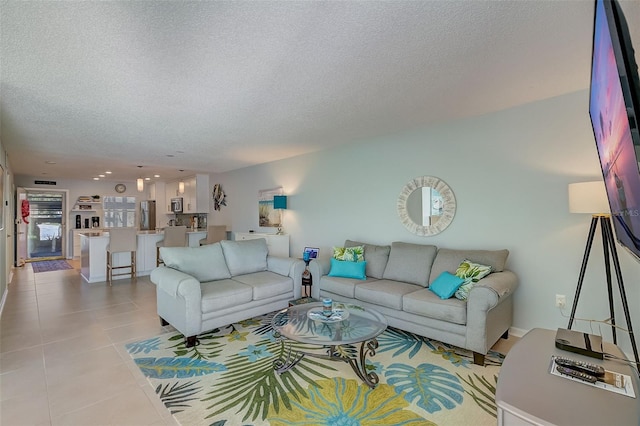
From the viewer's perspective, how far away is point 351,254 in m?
4.03

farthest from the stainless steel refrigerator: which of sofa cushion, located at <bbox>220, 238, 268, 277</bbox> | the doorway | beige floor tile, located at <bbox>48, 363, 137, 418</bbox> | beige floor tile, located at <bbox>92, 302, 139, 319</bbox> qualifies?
beige floor tile, located at <bbox>48, 363, 137, 418</bbox>

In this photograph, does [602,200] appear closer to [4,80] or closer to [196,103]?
[196,103]

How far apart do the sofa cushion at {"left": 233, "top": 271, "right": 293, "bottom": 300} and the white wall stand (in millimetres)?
1448

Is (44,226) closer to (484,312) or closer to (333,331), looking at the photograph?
(333,331)

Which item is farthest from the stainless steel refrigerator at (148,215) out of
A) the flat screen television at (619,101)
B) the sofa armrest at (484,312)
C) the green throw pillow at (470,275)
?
the flat screen television at (619,101)

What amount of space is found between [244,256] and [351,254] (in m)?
1.42

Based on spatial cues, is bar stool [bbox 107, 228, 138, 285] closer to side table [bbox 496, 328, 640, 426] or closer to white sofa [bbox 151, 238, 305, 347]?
white sofa [bbox 151, 238, 305, 347]

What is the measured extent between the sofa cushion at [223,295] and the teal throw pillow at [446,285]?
6.48 ft

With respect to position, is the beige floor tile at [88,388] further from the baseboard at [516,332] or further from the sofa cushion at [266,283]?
the baseboard at [516,332]

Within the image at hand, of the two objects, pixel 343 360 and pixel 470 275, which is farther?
pixel 470 275

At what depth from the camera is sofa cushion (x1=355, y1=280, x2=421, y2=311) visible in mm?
3148

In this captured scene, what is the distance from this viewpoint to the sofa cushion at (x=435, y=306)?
2.70m

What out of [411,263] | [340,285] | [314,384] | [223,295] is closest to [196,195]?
[223,295]

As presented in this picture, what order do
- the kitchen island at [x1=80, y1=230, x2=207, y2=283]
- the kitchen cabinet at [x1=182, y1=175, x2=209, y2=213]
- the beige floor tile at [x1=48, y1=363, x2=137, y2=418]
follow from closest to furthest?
the beige floor tile at [x1=48, y1=363, x2=137, y2=418]
the kitchen island at [x1=80, y1=230, x2=207, y2=283]
the kitchen cabinet at [x1=182, y1=175, x2=209, y2=213]
